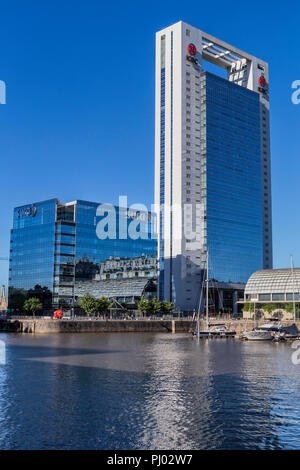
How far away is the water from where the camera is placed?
34.6 metres

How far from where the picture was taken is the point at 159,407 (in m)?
44.3

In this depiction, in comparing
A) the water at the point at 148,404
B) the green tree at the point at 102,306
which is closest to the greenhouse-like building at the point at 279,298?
the green tree at the point at 102,306

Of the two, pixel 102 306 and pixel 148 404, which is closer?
pixel 148 404

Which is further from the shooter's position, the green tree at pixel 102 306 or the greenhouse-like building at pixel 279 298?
the green tree at pixel 102 306

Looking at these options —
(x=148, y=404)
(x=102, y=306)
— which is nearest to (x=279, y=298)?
Answer: (x=102, y=306)

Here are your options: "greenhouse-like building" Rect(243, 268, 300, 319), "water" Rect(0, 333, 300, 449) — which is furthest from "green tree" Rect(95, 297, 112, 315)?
"water" Rect(0, 333, 300, 449)

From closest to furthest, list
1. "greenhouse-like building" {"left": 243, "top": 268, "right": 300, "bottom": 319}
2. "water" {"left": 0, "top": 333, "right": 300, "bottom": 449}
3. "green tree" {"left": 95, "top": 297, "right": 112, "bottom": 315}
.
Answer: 1. "water" {"left": 0, "top": 333, "right": 300, "bottom": 449}
2. "greenhouse-like building" {"left": 243, "top": 268, "right": 300, "bottom": 319}
3. "green tree" {"left": 95, "top": 297, "right": 112, "bottom": 315}

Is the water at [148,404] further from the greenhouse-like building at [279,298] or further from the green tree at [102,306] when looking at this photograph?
the green tree at [102,306]

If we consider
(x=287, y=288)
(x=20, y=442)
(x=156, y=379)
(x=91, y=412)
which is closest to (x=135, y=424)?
(x=91, y=412)

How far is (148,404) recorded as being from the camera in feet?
149

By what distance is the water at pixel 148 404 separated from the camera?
3462cm

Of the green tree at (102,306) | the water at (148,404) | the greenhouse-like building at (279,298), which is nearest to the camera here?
the water at (148,404)

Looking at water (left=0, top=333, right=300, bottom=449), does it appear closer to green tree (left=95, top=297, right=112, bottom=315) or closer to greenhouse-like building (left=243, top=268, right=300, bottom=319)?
greenhouse-like building (left=243, top=268, right=300, bottom=319)

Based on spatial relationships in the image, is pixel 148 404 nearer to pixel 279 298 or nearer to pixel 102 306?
pixel 102 306
